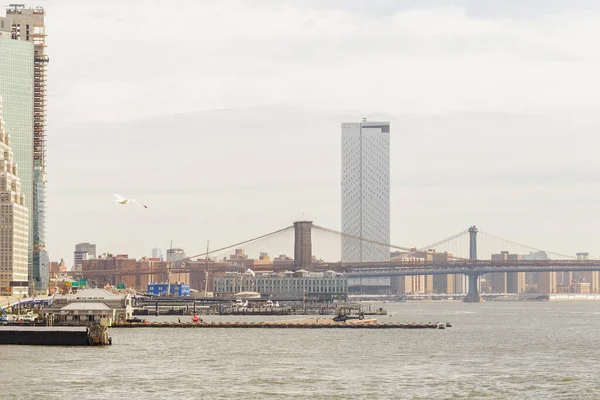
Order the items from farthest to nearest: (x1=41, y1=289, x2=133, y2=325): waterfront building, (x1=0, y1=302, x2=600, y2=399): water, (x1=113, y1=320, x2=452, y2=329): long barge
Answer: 1. (x1=41, y1=289, x2=133, y2=325): waterfront building
2. (x1=113, y1=320, x2=452, y2=329): long barge
3. (x1=0, y1=302, x2=600, y2=399): water

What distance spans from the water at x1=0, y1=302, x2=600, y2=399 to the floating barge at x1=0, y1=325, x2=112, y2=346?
2.19 meters

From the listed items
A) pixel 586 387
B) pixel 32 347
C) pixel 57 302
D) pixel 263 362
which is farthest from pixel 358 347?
pixel 57 302

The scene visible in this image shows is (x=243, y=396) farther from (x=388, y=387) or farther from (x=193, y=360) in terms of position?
(x=193, y=360)

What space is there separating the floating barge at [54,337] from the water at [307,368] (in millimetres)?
2189

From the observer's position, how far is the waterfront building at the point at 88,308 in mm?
150250

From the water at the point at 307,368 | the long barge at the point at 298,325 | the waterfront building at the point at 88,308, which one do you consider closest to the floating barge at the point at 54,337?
the water at the point at 307,368

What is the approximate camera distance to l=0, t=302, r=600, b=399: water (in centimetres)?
7006

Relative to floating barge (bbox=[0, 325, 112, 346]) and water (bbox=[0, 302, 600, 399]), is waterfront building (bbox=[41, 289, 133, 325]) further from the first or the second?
floating barge (bbox=[0, 325, 112, 346])

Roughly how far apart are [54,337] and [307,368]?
2725 cm

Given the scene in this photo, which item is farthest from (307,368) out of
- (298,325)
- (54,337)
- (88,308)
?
(88,308)

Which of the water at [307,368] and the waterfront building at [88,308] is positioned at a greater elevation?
the waterfront building at [88,308]

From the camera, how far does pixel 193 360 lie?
9181 centimetres

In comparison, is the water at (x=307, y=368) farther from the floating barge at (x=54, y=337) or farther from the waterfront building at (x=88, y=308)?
the waterfront building at (x=88, y=308)

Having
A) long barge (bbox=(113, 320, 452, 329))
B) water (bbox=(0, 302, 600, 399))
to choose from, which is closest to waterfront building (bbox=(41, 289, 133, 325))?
long barge (bbox=(113, 320, 452, 329))
